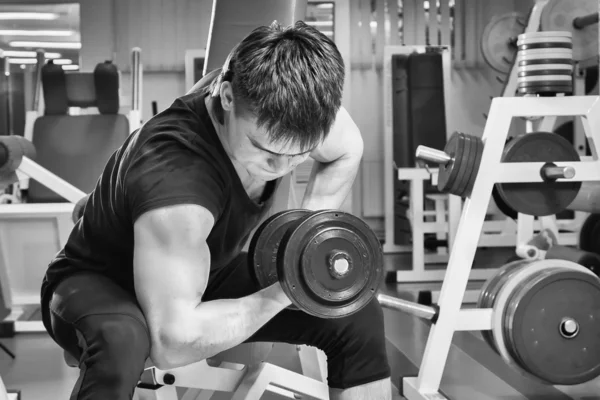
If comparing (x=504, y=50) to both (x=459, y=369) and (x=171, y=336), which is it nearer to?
(x=459, y=369)

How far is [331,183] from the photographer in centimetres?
169

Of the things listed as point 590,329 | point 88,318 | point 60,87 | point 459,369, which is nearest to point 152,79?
point 60,87

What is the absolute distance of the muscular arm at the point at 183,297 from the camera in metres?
1.14

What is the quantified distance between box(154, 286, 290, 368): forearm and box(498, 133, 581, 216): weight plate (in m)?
1.32

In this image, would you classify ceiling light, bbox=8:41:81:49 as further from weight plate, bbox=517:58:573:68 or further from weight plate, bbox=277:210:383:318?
weight plate, bbox=277:210:383:318

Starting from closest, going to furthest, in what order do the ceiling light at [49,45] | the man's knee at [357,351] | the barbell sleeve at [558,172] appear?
the man's knee at [357,351] < the barbell sleeve at [558,172] < the ceiling light at [49,45]

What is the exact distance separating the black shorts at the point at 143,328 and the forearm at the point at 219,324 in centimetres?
6

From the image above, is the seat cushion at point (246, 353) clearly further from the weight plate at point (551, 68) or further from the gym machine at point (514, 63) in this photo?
the gym machine at point (514, 63)

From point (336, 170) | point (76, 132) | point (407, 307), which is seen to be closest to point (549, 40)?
point (407, 307)

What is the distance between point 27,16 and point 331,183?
20.2 feet

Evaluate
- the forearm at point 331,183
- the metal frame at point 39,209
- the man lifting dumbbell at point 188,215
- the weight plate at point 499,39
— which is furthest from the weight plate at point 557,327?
the weight plate at point 499,39

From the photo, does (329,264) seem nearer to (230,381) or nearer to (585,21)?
(230,381)

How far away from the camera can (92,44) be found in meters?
6.86

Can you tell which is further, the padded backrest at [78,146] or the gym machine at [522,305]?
the padded backrest at [78,146]
